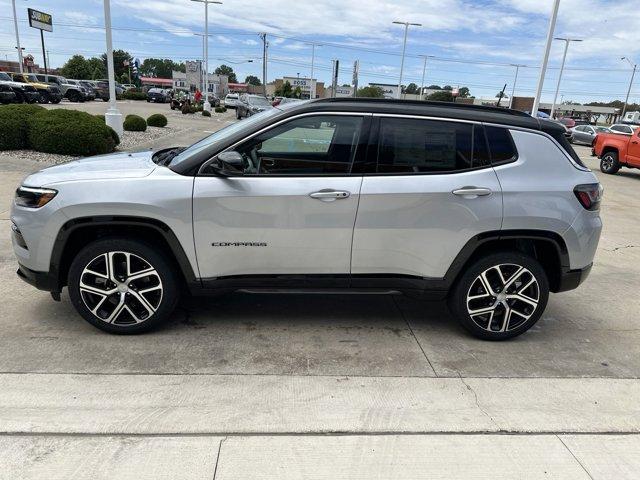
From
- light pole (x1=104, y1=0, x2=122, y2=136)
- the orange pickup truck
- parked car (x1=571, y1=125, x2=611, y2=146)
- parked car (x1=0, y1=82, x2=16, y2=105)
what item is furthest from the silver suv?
parked car (x1=571, y1=125, x2=611, y2=146)

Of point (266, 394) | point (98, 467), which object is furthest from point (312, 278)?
point (98, 467)

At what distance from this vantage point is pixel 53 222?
354 centimetres

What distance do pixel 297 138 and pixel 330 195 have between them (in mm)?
602

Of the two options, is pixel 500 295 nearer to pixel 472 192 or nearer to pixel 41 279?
pixel 472 192

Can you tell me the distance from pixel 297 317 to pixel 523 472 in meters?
2.20

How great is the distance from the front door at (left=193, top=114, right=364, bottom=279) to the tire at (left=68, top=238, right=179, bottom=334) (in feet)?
1.11

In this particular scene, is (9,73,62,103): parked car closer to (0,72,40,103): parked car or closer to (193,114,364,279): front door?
(0,72,40,103): parked car

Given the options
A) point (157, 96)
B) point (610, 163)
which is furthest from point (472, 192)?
point (157, 96)

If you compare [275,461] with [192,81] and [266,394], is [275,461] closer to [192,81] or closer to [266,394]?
[266,394]

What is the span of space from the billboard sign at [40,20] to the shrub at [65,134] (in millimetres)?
52439

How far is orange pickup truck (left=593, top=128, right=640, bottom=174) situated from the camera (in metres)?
15.8

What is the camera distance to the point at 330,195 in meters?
3.58

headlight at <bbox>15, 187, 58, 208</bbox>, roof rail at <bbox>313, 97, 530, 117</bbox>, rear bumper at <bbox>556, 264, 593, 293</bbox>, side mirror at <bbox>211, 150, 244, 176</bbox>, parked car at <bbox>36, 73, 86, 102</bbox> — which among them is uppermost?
roof rail at <bbox>313, 97, 530, 117</bbox>

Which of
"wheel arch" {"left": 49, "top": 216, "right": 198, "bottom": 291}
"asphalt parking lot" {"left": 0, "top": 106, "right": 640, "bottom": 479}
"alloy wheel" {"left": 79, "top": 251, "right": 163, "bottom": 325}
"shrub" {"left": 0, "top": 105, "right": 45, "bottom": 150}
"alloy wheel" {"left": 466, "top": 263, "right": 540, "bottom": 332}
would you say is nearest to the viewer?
"asphalt parking lot" {"left": 0, "top": 106, "right": 640, "bottom": 479}
